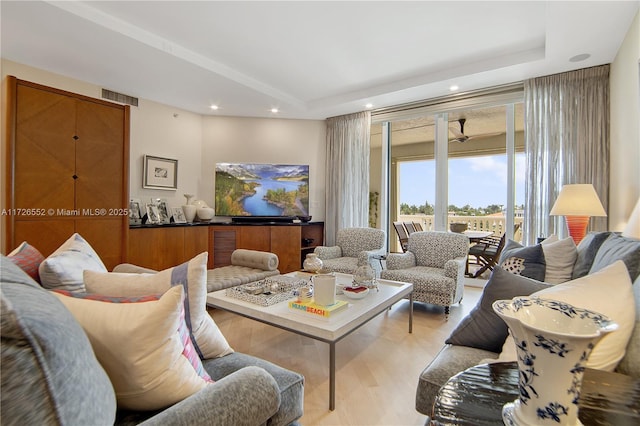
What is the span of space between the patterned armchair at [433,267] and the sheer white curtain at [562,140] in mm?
980

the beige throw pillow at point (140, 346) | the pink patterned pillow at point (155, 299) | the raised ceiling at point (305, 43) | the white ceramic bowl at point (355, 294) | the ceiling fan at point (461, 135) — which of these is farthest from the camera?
the ceiling fan at point (461, 135)

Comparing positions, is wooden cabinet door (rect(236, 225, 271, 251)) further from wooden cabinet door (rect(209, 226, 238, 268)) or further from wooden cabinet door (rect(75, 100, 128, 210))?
wooden cabinet door (rect(75, 100, 128, 210))

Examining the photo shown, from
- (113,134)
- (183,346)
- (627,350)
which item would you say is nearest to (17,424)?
(183,346)

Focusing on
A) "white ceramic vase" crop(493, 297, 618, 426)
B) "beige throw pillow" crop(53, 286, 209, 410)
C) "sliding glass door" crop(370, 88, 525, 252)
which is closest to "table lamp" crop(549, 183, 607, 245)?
"sliding glass door" crop(370, 88, 525, 252)

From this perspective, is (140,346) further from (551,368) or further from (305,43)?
(305,43)

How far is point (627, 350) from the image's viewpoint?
895mm

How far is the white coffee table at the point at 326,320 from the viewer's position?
166 cm

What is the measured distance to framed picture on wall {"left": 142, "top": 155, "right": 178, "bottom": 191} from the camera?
168 inches

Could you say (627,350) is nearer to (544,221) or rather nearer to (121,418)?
(121,418)

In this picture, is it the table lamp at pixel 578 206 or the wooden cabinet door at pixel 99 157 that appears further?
the wooden cabinet door at pixel 99 157

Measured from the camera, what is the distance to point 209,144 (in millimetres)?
5062

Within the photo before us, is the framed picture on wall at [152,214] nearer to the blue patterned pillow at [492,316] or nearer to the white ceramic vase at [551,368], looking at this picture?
the blue patterned pillow at [492,316]

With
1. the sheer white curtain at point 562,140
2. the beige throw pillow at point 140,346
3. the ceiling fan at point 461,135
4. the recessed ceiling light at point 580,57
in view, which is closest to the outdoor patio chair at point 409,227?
the ceiling fan at point 461,135

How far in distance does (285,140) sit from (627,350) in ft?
16.0
